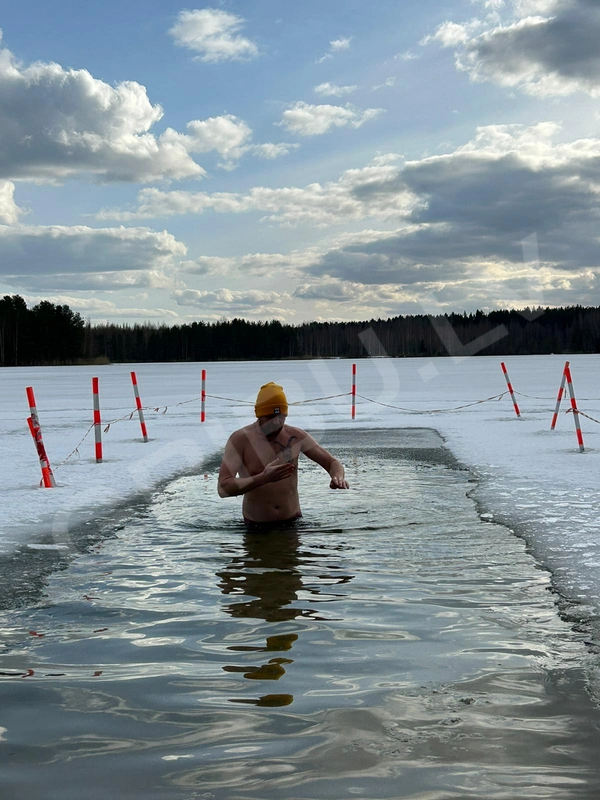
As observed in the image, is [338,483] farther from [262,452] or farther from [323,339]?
[323,339]

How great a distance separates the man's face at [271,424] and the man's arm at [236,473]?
0.78 feet

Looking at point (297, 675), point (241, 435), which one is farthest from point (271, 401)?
point (297, 675)

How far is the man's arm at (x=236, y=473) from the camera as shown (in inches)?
257

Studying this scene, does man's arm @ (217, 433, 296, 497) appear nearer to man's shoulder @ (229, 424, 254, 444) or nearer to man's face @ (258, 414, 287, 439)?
man's shoulder @ (229, 424, 254, 444)

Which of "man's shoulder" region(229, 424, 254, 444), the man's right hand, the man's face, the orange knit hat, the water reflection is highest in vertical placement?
the orange knit hat

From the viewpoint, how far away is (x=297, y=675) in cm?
389

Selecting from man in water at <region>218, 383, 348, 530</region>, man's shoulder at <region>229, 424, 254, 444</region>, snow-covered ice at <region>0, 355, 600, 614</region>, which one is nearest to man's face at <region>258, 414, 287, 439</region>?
man in water at <region>218, 383, 348, 530</region>

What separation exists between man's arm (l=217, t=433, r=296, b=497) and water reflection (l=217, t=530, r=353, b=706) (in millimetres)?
536

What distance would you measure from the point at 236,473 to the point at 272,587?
1.79m

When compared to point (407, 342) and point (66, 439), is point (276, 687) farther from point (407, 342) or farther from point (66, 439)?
point (407, 342)

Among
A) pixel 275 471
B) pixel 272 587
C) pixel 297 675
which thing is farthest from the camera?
pixel 275 471

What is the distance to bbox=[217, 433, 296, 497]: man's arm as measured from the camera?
6516 millimetres

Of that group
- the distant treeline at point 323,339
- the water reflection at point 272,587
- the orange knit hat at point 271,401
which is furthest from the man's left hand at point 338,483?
the distant treeline at point 323,339

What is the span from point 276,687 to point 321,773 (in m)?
0.88
